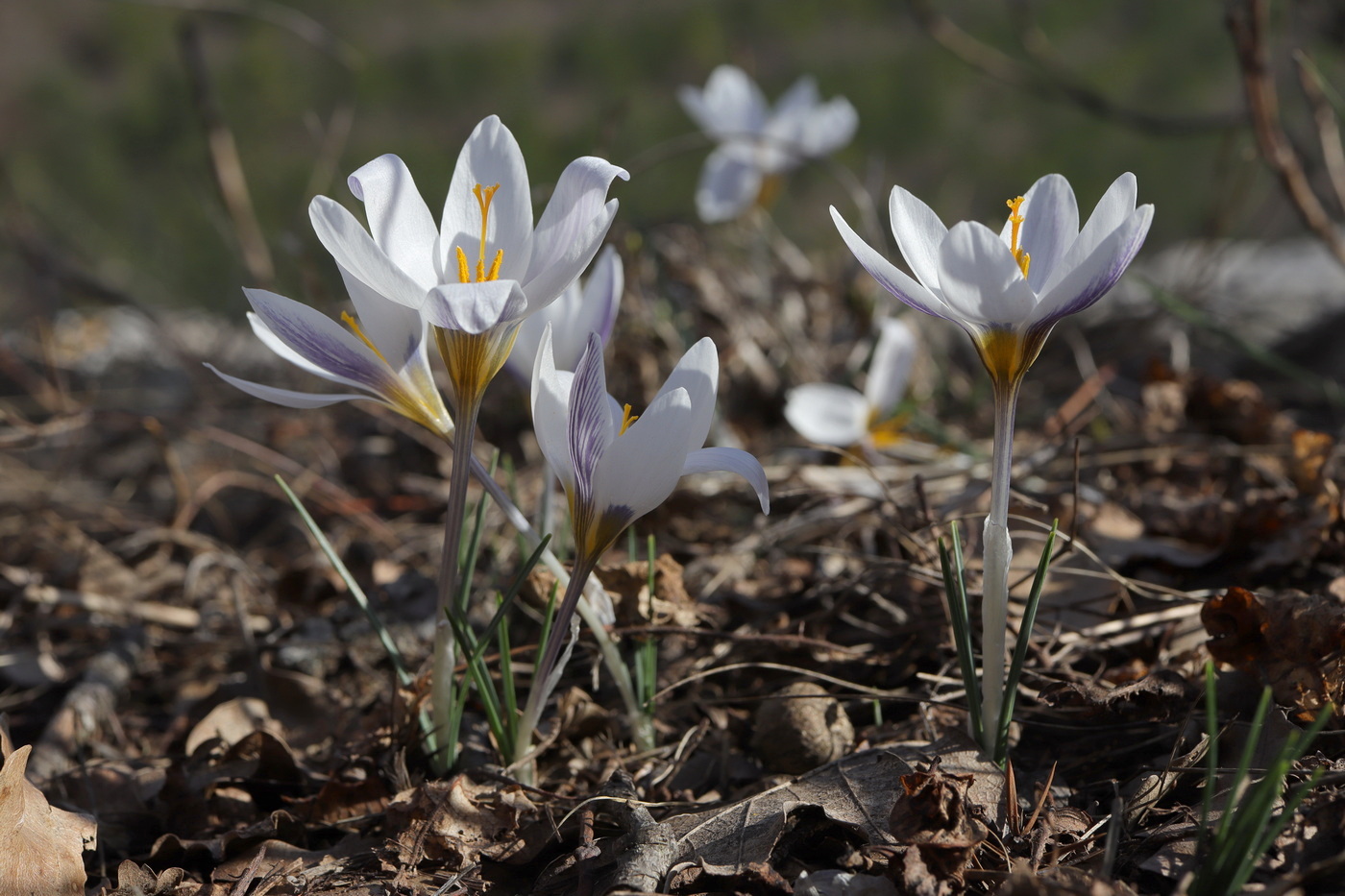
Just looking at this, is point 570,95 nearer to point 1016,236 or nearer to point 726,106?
point 726,106

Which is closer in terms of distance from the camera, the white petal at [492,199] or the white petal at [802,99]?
the white petal at [492,199]

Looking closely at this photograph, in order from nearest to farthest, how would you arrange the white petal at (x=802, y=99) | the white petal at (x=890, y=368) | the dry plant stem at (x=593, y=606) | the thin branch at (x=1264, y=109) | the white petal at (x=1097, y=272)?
the white petal at (x=1097, y=272) < the dry plant stem at (x=593, y=606) < the thin branch at (x=1264, y=109) < the white petal at (x=890, y=368) < the white petal at (x=802, y=99)

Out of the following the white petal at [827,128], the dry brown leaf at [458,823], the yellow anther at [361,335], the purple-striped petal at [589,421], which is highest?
the white petal at [827,128]

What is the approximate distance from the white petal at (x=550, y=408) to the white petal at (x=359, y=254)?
0.14m

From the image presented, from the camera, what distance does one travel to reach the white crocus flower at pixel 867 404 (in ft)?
6.53

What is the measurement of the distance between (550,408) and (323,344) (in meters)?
0.28

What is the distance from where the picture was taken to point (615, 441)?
994 millimetres

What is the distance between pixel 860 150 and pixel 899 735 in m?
6.44

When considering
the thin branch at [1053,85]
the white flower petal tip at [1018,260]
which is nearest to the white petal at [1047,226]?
the white flower petal tip at [1018,260]

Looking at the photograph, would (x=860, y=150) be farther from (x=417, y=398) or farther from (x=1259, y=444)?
(x=417, y=398)

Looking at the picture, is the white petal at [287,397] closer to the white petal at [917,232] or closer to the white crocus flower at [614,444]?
the white crocus flower at [614,444]

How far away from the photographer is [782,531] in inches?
66.2

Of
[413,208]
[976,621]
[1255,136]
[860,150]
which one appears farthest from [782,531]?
[860,150]

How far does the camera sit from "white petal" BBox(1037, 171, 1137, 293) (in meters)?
0.96
